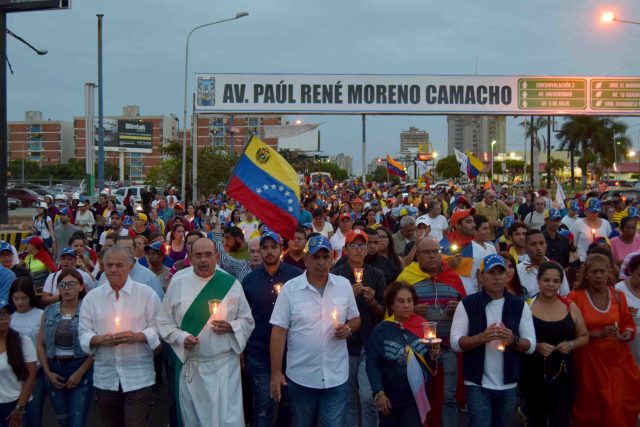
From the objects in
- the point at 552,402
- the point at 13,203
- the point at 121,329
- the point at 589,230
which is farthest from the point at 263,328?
the point at 13,203

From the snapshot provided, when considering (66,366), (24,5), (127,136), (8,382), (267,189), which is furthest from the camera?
(127,136)

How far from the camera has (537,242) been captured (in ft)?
22.2

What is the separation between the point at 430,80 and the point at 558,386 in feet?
62.1

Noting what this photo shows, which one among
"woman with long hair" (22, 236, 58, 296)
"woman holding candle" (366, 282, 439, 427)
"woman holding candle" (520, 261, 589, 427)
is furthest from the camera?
"woman with long hair" (22, 236, 58, 296)

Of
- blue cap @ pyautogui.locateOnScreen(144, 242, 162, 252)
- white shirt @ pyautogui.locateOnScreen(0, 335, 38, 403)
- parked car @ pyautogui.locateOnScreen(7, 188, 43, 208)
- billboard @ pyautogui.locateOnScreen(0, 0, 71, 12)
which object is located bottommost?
white shirt @ pyautogui.locateOnScreen(0, 335, 38, 403)

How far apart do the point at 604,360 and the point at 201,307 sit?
10.5 feet

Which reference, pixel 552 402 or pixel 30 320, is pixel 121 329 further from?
pixel 552 402

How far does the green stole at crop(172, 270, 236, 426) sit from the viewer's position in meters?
4.87

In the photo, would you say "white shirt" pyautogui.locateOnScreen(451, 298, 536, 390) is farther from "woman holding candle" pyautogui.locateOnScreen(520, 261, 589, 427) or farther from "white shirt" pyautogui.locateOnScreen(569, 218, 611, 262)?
"white shirt" pyautogui.locateOnScreen(569, 218, 611, 262)

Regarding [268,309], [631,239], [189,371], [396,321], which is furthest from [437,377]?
[631,239]

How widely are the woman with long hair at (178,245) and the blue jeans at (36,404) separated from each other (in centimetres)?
387

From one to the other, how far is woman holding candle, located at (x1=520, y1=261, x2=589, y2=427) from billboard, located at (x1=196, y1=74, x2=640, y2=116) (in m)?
18.2

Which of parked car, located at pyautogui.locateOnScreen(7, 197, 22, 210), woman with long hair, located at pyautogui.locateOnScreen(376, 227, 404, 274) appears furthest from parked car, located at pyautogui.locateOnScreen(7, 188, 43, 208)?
woman with long hair, located at pyautogui.locateOnScreen(376, 227, 404, 274)

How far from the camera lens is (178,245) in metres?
9.52
